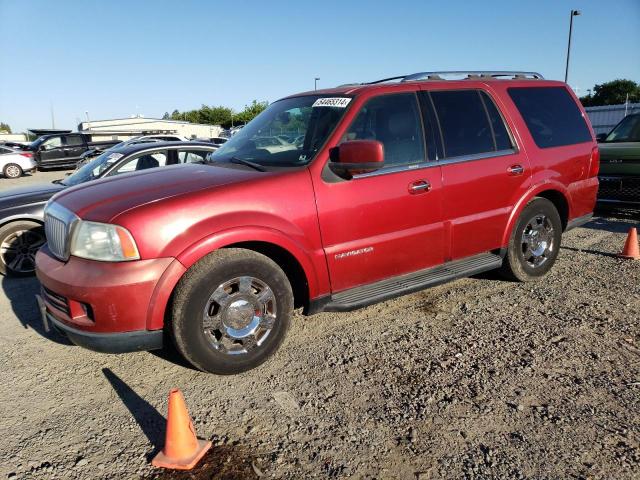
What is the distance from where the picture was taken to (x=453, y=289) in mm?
4891

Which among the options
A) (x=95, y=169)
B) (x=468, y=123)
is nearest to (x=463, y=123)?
(x=468, y=123)

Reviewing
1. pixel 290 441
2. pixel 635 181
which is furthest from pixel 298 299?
pixel 635 181

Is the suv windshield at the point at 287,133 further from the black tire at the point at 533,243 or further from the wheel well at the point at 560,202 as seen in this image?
the wheel well at the point at 560,202

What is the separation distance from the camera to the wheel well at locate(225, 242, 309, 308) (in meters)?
3.39

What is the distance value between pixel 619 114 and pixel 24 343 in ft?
81.1

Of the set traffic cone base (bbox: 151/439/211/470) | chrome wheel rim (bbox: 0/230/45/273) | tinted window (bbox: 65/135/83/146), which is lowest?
traffic cone base (bbox: 151/439/211/470)

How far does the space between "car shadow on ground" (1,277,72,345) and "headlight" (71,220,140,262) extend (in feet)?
3.79

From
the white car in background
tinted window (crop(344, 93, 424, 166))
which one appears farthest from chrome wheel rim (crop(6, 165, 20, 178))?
tinted window (crop(344, 93, 424, 166))

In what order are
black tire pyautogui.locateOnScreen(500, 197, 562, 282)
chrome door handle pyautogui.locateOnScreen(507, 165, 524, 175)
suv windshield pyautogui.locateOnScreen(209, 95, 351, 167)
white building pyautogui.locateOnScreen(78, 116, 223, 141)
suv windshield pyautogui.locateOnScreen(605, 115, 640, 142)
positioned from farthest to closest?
white building pyautogui.locateOnScreen(78, 116, 223, 141) → suv windshield pyautogui.locateOnScreen(605, 115, 640, 142) → black tire pyautogui.locateOnScreen(500, 197, 562, 282) → chrome door handle pyautogui.locateOnScreen(507, 165, 524, 175) → suv windshield pyautogui.locateOnScreen(209, 95, 351, 167)

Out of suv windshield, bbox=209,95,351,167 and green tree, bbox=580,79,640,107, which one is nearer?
suv windshield, bbox=209,95,351,167

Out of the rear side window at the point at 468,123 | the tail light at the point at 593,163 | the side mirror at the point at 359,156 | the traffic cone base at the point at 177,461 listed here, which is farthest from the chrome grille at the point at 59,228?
the tail light at the point at 593,163

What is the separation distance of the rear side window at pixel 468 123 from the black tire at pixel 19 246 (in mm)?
4839

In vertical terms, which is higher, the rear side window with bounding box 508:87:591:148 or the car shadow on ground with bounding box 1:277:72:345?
the rear side window with bounding box 508:87:591:148

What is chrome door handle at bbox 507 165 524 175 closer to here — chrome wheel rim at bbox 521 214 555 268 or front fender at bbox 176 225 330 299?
chrome wheel rim at bbox 521 214 555 268
